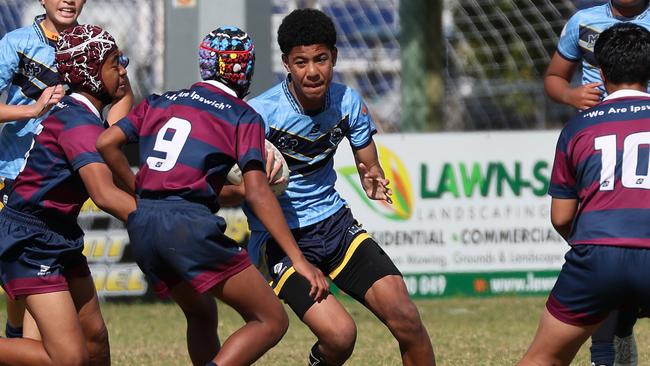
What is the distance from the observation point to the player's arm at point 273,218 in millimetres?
5258

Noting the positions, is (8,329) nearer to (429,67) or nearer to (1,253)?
(1,253)

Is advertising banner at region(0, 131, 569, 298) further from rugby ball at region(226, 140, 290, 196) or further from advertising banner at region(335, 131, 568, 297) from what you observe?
rugby ball at region(226, 140, 290, 196)

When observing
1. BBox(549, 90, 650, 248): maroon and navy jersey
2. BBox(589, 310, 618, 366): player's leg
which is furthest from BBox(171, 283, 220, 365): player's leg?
BBox(589, 310, 618, 366): player's leg

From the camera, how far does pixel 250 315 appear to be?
17.5 ft

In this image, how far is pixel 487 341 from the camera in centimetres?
877

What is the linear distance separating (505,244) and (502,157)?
0.83 meters

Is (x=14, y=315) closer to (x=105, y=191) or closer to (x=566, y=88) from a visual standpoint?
(x=105, y=191)

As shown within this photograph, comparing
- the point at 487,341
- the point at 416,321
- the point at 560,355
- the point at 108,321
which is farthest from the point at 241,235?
the point at 560,355

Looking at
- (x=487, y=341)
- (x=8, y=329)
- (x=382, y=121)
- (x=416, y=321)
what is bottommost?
(x=382, y=121)

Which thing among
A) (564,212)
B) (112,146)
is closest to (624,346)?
(564,212)

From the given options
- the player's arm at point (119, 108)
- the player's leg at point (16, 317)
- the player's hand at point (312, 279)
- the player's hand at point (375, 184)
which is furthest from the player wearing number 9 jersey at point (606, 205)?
the player's leg at point (16, 317)

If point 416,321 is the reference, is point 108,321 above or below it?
below

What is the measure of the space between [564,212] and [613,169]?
38 cm

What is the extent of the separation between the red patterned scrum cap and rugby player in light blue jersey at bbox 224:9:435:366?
0.89m
